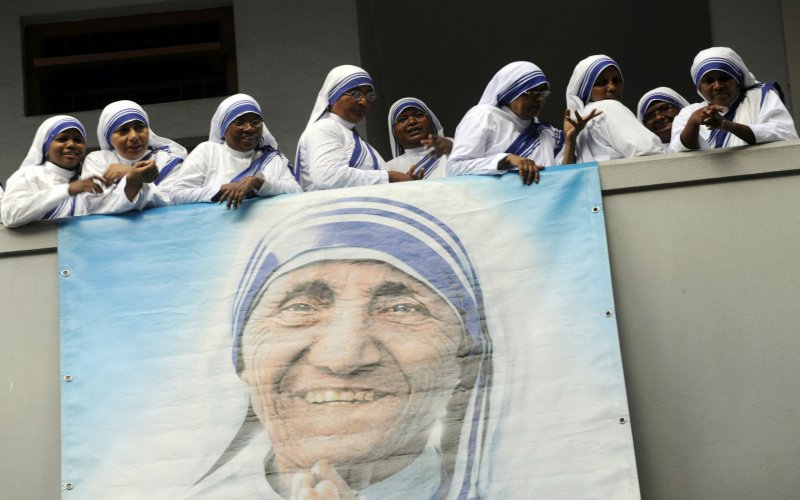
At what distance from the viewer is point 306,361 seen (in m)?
8.16

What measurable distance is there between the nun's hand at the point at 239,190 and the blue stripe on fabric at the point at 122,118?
88 centimetres

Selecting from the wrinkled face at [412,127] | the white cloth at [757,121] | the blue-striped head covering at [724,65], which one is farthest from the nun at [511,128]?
the wrinkled face at [412,127]

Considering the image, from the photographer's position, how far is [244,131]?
8.82m

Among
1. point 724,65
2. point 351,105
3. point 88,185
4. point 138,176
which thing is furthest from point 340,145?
point 724,65

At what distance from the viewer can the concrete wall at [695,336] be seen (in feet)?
26.3

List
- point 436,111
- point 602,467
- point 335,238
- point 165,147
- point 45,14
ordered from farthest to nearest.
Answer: point 436,111 < point 45,14 < point 165,147 < point 335,238 < point 602,467

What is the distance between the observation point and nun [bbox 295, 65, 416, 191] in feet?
28.4

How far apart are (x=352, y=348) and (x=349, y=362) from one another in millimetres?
76

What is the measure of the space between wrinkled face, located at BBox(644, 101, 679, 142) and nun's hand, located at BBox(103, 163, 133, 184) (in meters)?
3.20

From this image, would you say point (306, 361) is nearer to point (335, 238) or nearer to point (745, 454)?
point (335, 238)

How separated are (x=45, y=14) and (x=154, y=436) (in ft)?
17.0

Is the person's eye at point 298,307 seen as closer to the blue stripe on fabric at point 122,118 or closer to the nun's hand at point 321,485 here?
the nun's hand at point 321,485

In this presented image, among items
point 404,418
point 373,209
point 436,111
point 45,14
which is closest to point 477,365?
point 404,418

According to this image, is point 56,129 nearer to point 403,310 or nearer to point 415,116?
point 415,116
